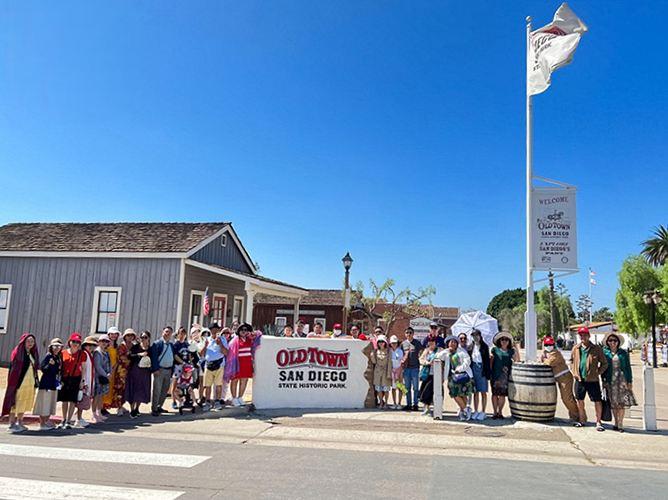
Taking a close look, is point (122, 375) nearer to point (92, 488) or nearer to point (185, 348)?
point (185, 348)

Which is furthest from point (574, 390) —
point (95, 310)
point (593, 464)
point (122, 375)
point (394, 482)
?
point (95, 310)

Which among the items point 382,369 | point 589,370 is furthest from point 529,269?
point 382,369

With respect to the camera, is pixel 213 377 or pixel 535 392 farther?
pixel 213 377

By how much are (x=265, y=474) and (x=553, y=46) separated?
10.4 m

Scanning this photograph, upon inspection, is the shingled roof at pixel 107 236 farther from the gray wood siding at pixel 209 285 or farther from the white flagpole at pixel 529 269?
the white flagpole at pixel 529 269

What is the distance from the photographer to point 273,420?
30.5 ft

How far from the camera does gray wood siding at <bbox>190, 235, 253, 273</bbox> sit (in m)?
17.8

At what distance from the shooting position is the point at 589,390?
8.75 metres

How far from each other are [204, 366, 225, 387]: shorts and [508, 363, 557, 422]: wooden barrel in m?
5.86

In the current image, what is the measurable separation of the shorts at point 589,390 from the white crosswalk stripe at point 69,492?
705 cm

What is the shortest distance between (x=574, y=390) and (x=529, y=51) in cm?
762

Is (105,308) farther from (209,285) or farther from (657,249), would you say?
(657,249)

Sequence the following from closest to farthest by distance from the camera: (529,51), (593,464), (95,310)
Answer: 1. (593,464)
2. (529,51)
3. (95,310)

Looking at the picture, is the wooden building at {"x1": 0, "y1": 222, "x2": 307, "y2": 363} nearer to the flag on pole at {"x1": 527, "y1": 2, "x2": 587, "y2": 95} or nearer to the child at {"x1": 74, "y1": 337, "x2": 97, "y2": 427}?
the child at {"x1": 74, "y1": 337, "x2": 97, "y2": 427}
